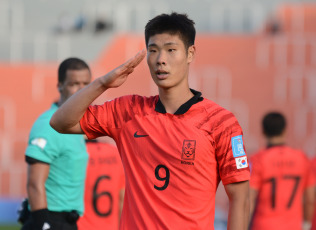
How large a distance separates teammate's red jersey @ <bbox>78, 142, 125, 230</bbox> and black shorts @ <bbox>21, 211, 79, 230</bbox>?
89 cm

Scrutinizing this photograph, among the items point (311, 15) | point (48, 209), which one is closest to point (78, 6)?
point (311, 15)

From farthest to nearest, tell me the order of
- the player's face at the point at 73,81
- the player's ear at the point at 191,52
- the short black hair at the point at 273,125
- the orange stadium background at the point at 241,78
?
the orange stadium background at the point at 241,78
the short black hair at the point at 273,125
the player's face at the point at 73,81
the player's ear at the point at 191,52

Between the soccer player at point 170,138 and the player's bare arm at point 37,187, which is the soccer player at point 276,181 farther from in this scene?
the soccer player at point 170,138

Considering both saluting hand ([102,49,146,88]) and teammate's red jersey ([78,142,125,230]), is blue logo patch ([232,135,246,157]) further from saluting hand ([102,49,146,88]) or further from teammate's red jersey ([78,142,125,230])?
teammate's red jersey ([78,142,125,230])

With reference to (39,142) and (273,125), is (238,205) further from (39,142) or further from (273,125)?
(273,125)

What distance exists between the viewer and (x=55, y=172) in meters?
4.75

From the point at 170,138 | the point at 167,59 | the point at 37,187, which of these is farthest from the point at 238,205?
the point at 37,187

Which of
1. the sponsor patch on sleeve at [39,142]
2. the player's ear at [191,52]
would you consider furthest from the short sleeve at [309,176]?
the player's ear at [191,52]

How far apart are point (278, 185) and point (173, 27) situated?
11.7 feet

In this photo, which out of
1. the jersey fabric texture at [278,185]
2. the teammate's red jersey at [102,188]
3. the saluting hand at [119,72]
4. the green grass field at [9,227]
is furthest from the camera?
the green grass field at [9,227]

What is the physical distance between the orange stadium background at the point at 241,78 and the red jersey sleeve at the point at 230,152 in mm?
16568

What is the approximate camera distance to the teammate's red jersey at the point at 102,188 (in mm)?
5785

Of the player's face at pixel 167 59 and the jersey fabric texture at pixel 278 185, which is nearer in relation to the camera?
the player's face at pixel 167 59

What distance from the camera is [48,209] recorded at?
15.4ft
